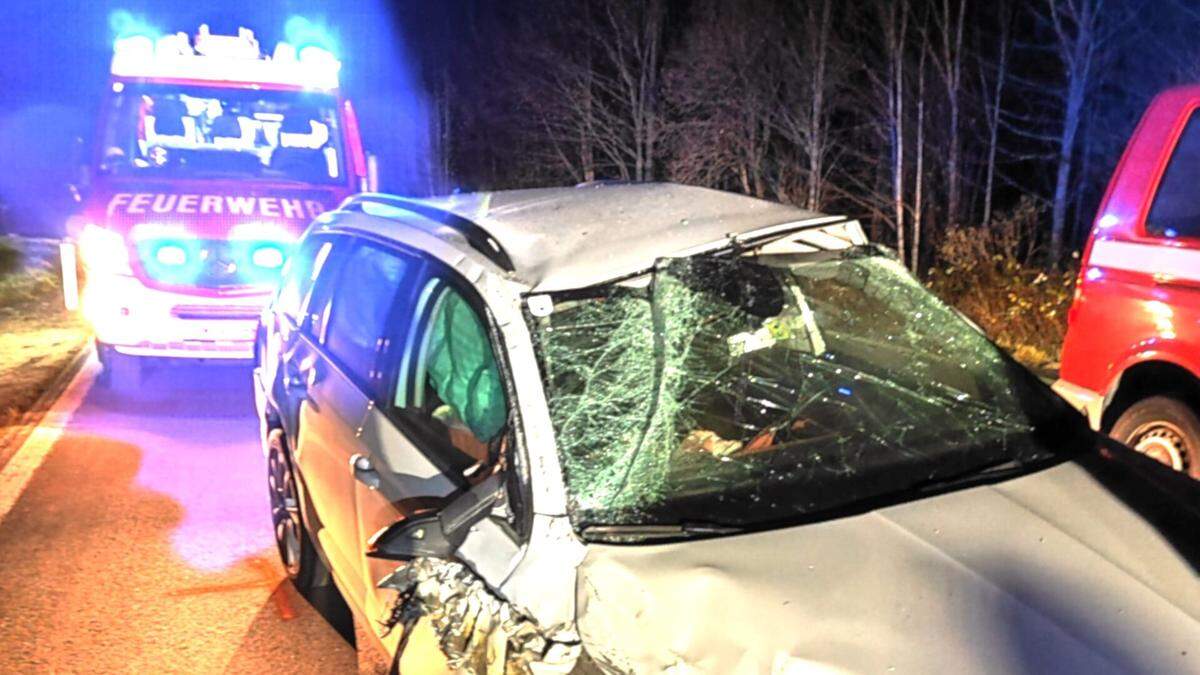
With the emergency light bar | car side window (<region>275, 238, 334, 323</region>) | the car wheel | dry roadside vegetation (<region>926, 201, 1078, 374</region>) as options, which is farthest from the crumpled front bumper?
dry roadside vegetation (<region>926, 201, 1078, 374</region>)

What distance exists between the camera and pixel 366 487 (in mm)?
3008

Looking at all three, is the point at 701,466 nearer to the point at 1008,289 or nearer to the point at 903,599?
the point at 903,599

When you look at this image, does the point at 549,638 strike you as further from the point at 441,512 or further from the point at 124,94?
the point at 124,94

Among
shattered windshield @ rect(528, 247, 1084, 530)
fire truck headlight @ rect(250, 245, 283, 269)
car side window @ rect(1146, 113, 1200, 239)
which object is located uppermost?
car side window @ rect(1146, 113, 1200, 239)

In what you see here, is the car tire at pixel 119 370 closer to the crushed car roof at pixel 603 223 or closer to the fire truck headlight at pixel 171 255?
the fire truck headlight at pixel 171 255

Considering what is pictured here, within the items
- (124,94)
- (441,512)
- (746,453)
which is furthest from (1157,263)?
(124,94)

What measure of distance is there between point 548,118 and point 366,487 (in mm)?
16687

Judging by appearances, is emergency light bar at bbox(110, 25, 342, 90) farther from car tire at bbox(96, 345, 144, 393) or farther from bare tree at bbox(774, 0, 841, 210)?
bare tree at bbox(774, 0, 841, 210)

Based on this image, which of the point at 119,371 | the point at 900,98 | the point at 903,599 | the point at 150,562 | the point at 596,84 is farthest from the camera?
the point at 596,84

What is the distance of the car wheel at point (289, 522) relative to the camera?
4090 mm

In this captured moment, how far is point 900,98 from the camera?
1270 cm

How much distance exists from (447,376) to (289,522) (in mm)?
1537

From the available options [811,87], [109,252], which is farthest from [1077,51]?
[109,252]

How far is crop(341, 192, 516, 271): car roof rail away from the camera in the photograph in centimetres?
274
